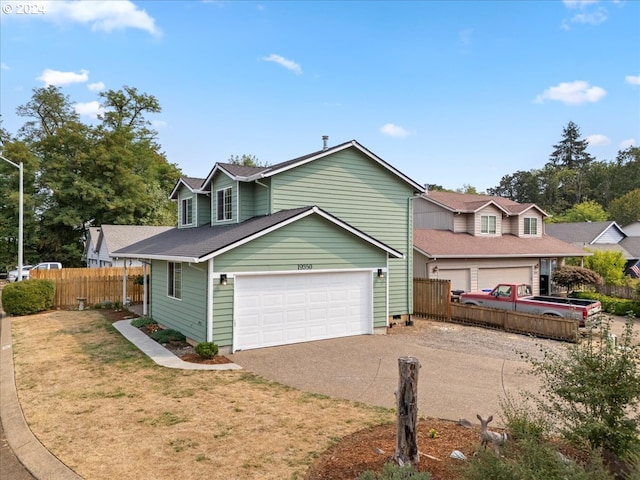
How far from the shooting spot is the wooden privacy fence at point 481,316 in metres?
14.1

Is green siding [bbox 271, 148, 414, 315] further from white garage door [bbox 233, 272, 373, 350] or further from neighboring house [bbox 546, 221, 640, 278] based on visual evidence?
neighboring house [bbox 546, 221, 640, 278]

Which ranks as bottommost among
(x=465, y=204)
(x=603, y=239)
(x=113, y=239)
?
(x=113, y=239)

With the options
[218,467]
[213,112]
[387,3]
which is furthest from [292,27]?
[218,467]

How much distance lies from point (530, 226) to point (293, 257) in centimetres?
2101

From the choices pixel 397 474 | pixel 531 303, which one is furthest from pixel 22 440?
pixel 531 303

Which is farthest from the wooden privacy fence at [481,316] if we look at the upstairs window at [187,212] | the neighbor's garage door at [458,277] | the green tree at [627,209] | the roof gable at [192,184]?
the green tree at [627,209]

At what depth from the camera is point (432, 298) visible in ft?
59.6

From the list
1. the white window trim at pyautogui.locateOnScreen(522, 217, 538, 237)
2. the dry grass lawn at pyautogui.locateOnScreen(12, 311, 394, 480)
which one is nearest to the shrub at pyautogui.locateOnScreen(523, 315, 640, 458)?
the dry grass lawn at pyautogui.locateOnScreen(12, 311, 394, 480)

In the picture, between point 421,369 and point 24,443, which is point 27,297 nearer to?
point 24,443

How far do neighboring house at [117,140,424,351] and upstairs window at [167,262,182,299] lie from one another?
0.04 meters

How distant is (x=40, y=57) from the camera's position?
19.2 metres

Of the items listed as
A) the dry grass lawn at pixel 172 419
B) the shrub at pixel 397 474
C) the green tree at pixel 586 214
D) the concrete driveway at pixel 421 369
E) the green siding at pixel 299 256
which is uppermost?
the green tree at pixel 586 214

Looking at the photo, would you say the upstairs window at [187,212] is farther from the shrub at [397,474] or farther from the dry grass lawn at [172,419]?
the shrub at [397,474]

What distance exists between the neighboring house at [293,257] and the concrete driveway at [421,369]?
0.86 meters
